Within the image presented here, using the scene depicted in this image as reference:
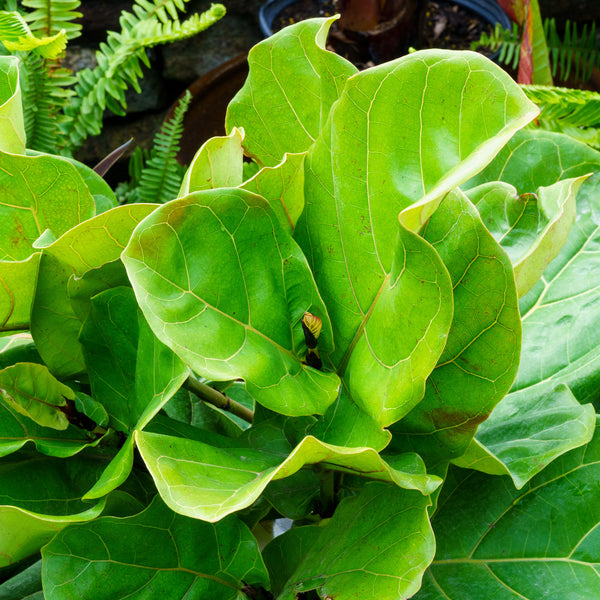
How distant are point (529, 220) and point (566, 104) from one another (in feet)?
2.22

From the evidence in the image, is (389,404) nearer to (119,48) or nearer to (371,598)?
(371,598)

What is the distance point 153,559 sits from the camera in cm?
34

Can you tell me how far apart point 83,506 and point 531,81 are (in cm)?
94

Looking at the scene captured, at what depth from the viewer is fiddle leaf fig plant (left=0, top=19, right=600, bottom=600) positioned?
28 centimetres

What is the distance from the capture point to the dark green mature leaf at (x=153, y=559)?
323 millimetres

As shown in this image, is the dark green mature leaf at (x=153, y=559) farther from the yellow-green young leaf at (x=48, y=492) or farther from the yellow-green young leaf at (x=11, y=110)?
the yellow-green young leaf at (x=11, y=110)

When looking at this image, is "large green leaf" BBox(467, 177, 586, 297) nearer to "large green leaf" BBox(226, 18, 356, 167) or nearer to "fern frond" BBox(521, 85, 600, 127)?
"large green leaf" BBox(226, 18, 356, 167)

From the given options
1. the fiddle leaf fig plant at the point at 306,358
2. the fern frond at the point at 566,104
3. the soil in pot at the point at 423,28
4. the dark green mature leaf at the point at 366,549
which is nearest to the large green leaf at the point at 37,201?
the fiddle leaf fig plant at the point at 306,358

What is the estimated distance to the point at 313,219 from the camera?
13.4 inches

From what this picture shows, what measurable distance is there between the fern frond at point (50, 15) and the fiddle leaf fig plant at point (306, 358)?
2.91 feet

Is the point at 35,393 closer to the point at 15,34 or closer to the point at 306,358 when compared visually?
the point at 306,358

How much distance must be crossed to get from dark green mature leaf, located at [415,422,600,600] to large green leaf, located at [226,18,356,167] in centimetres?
22

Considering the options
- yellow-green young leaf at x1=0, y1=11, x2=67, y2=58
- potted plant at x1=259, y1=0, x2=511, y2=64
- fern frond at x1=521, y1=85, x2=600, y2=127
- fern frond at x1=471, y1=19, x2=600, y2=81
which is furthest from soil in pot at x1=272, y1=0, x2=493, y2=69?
yellow-green young leaf at x1=0, y1=11, x2=67, y2=58

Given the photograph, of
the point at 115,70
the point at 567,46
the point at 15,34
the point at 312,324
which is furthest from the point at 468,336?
the point at 567,46
